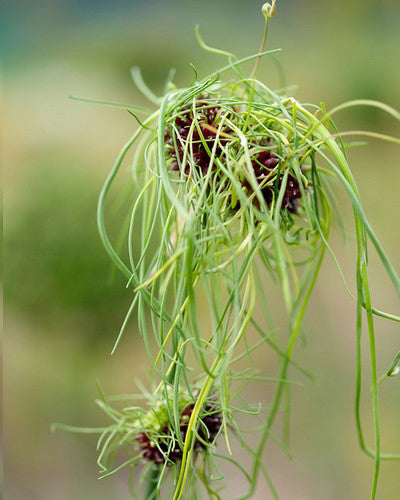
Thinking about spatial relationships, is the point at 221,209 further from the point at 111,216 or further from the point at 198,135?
the point at 111,216

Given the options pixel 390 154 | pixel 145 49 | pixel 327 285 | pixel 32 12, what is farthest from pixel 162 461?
pixel 32 12

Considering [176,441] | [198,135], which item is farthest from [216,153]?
[176,441]

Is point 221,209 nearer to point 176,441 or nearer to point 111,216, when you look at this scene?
point 176,441

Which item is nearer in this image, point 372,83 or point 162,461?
point 162,461

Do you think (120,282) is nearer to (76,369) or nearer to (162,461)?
(76,369)

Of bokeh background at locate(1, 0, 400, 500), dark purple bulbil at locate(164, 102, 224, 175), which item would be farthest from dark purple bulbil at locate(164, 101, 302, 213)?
bokeh background at locate(1, 0, 400, 500)

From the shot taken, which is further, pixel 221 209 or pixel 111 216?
pixel 111 216

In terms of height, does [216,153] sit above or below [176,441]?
above

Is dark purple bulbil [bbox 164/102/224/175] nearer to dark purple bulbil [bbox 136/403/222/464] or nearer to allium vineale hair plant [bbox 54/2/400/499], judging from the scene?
allium vineale hair plant [bbox 54/2/400/499]

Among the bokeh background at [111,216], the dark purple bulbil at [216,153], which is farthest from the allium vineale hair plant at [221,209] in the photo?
the bokeh background at [111,216]

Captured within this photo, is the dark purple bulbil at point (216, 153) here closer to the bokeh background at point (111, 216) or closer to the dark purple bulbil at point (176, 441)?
the dark purple bulbil at point (176, 441)
